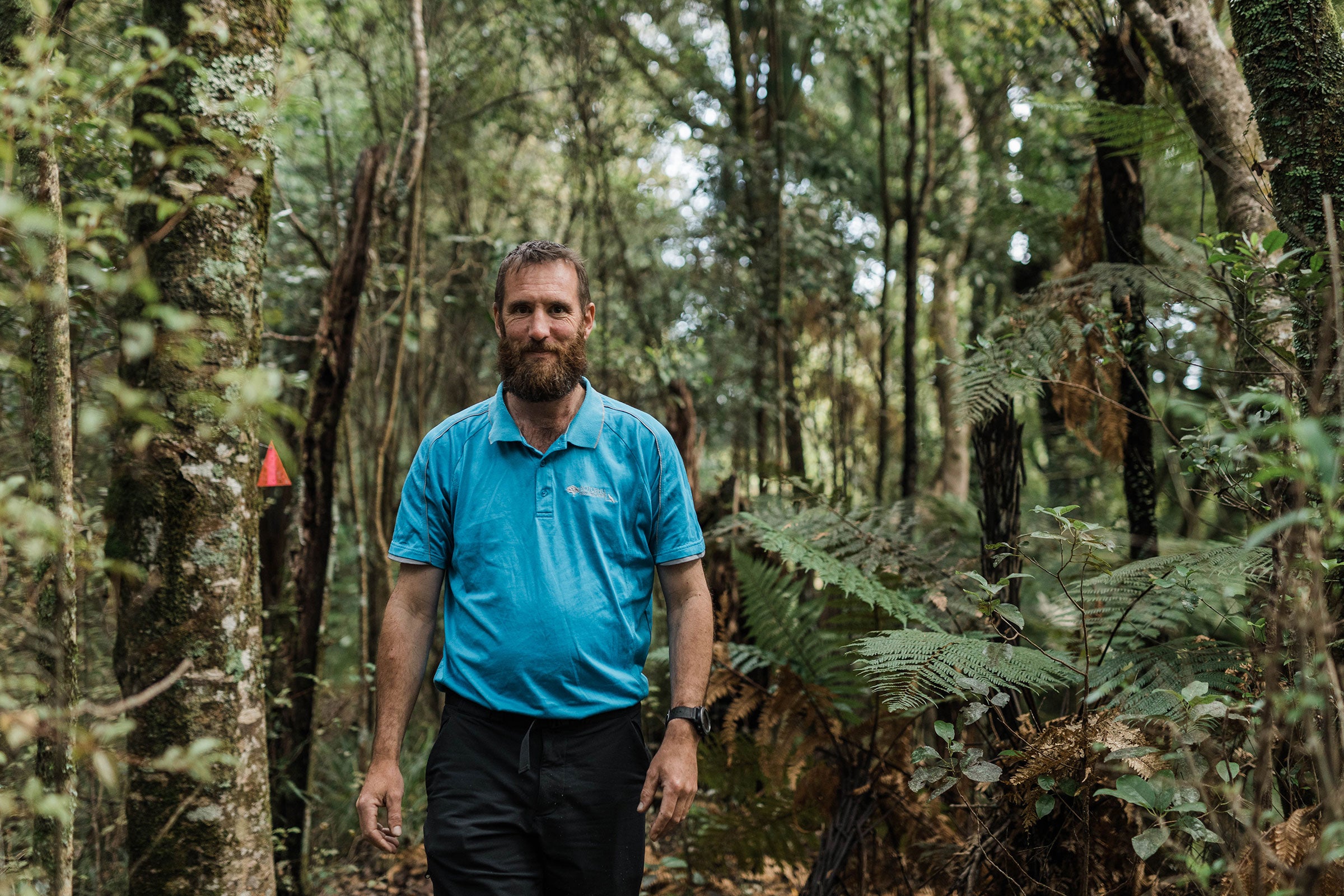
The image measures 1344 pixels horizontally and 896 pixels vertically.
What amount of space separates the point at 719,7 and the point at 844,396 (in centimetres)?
456

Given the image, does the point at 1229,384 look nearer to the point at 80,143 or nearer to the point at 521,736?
the point at 521,736

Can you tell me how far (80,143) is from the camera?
262cm

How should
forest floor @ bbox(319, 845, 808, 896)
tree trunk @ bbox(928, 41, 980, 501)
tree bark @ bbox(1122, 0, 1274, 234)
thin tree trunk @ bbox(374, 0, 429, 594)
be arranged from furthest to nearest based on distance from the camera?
tree trunk @ bbox(928, 41, 980, 501) → thin tree trunk @ bbox(374, 0, 429, 594) → forest floor @ bbox(319, 845, 808, 896) → tree bark @ bbox(1122, 0, 1274, 234)

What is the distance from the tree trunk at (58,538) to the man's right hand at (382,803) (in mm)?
681

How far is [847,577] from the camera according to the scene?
3.15 meters

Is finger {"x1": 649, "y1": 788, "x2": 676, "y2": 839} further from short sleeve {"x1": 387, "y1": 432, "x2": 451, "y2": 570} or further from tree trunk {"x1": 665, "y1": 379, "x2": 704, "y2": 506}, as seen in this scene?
tree trunk {"x1": 665, "y1": 379, "x2": 704, "y2": 506}

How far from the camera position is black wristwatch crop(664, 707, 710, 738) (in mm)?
2514

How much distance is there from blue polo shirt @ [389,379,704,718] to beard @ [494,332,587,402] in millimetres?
104

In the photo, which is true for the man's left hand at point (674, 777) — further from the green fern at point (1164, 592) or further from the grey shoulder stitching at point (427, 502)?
the green fern at point (1164, 592)

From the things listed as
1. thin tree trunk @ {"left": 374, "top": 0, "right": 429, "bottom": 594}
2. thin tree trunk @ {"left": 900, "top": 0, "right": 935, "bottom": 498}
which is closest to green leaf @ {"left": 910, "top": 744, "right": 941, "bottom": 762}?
thin tree trunk @ {"left": 374, "top": 0, "right": 429, "bottom": 594}

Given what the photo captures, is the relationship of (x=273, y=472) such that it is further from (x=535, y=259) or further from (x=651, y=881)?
(x=651, y=881)

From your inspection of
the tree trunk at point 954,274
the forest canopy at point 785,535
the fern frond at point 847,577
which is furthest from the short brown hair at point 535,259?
the tree trunk at point 954,274

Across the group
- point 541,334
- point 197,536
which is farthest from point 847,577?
point 197,536

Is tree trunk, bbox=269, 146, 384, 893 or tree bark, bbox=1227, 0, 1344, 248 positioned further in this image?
tree trunk, bbox=269, 146, 384, 893
